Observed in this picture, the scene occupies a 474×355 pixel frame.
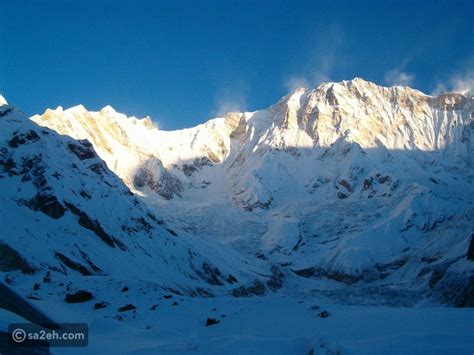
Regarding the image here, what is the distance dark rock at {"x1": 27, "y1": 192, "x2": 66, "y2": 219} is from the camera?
9038cm

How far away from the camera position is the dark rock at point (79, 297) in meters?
30.7

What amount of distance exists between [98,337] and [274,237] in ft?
522

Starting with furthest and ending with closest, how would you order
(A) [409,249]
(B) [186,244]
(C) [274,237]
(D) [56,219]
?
(C) [274,237], (A) [409,249], (B) [186,244], (D) [56,219]

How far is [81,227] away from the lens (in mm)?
91062

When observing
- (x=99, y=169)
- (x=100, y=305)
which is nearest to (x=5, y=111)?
(x=99, y=169)

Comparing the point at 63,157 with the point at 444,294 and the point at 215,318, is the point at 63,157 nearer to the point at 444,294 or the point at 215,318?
the point at 444,294

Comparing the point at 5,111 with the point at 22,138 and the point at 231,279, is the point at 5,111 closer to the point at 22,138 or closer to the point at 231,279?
the point at 22,138

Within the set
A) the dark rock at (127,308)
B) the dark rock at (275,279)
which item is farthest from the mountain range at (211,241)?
the dark rock at (127,308)

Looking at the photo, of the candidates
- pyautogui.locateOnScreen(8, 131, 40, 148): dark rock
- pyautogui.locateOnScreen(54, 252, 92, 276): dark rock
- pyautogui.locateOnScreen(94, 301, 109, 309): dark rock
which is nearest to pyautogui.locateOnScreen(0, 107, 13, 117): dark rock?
pyautogui.locateOnScreen(8, 131, 40, 148): dark rock

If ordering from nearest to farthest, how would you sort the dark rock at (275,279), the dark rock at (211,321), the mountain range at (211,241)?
the dark rock at (211,321)
the mountain range at (211,241)
the dark rock at (275,279)

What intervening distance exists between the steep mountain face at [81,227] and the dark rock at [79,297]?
107ft

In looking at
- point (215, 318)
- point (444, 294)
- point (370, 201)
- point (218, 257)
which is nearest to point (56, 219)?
point (218, 257)

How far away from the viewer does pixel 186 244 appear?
117062mm

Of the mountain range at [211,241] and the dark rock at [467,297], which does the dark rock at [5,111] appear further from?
the dark rock at [467,297]
